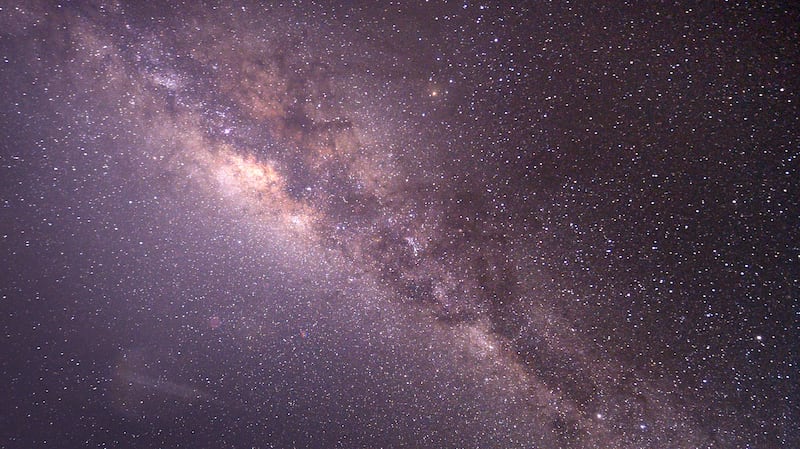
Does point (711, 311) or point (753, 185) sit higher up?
point (753, 185)

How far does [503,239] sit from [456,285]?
1.53 ft

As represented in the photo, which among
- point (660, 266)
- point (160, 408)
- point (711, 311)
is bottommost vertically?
point (160, 408)

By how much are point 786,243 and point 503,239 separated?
1590mm

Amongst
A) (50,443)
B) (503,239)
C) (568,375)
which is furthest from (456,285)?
(50,443)

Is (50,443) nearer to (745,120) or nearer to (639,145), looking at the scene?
(639,145)

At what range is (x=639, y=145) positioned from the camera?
7.49ft

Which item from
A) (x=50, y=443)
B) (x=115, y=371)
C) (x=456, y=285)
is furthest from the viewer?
(x=50, y=443)

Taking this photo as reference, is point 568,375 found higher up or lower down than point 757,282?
lower down

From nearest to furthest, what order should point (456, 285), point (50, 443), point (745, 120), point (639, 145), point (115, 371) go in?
point (745, 120) < point (639, 145) < point (456, 285) < point (115, 371) < point (50, 443)

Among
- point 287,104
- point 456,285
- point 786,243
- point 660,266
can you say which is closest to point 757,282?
point 786,243

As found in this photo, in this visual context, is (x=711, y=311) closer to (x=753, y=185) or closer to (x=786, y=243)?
(x=786, y=243)

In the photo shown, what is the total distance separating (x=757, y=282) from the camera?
90.0 inches

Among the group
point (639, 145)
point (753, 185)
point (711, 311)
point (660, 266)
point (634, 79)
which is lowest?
point (711, 311)

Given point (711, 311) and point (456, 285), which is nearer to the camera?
point (711, 311)
